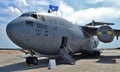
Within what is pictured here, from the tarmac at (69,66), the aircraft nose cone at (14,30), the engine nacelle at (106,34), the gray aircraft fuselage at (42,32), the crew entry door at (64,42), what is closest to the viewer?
the tarmac at (69,66)

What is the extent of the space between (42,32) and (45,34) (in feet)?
1.36

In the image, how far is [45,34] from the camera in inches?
659

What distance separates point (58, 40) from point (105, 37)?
6.00 meters

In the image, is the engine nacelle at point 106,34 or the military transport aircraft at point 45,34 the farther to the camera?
the engine nacelle at point 106,34

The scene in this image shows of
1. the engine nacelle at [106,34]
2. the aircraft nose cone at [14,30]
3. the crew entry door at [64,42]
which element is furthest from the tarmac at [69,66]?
the engine nacelle at [106,34]

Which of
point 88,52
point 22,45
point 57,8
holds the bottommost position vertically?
point 88,52

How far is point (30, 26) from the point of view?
15430mm

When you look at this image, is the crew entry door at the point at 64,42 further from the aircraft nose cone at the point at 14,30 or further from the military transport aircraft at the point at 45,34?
the aircraft nose cone at the point at 14,30

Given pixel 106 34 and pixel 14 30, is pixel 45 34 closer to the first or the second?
pixel 14 30

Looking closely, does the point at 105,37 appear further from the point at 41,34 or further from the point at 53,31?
the point at 41,34

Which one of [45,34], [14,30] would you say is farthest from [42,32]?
[14,30]

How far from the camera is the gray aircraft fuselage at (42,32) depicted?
14.8 m

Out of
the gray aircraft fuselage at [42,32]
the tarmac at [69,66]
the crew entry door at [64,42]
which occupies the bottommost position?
the tarmac at [69,66]

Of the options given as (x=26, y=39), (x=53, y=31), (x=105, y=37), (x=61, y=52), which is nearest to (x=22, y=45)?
(x=26, y=39)
